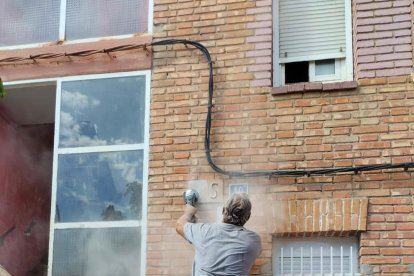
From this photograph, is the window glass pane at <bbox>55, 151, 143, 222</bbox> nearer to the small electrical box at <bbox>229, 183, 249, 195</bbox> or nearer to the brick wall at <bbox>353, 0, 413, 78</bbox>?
the small electrical box at <bbox>229, 183, 249, 195</bbox>

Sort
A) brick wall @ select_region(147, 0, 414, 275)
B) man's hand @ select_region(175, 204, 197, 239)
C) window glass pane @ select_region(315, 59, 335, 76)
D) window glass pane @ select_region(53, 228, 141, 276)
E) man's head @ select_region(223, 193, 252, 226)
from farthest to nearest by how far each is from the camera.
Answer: window glass pane @ select_region(315, 59, 335, 76), window glass pane @ select_region(53, 228, 141, 276), brick wall @ select_region(147, 0, 414, 275), man's hand @ select_region(175, 204, 197, 239), man's head @ select_region(223, 193, 252, 226)

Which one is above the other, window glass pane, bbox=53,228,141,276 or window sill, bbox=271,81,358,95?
window sill, bbox=271,81,358,95

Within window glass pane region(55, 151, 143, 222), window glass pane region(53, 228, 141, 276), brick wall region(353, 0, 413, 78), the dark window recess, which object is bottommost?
window glass pane region(53, 228, 141, 276)

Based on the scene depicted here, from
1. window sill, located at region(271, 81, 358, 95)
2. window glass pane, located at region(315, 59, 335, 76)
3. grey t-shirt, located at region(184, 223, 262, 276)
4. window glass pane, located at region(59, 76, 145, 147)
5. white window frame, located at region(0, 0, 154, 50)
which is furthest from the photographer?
white window frame, located at region(0, 0, 154, 50)

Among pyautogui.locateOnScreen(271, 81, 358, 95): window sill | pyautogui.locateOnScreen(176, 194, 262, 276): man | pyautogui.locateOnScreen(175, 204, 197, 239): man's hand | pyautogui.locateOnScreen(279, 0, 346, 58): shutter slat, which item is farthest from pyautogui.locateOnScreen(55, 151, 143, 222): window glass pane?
pyautogui.locateOnScreen(176, 194, 262, 276): man

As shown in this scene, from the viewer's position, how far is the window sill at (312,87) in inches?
302

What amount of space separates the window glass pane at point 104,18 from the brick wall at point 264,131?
1.14 feet

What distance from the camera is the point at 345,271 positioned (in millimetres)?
7441

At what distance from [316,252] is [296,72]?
1813 millimetres

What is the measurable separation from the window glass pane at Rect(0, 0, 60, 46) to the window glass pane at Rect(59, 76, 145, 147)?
0.68 m

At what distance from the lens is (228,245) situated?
595 cm

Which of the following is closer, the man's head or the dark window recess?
the man's head

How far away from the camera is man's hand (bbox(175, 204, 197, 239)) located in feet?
21.4

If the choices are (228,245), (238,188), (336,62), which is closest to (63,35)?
(238,188)
